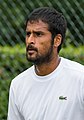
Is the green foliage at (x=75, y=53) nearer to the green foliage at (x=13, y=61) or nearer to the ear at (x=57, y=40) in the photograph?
the green foliage at (x=13, y=61)

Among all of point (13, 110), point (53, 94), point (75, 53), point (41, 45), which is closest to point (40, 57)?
point (41, 45)

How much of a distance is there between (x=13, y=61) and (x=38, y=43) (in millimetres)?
2082

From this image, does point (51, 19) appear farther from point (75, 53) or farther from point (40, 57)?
point (75, 53)

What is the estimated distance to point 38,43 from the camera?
540 cm

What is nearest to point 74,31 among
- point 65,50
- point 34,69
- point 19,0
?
point 65,50

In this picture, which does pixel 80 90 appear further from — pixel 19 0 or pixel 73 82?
pixel 19 0

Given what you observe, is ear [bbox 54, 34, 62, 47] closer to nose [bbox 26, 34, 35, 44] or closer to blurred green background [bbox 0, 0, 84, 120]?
nose [bbox 26, 34, 35, 44]

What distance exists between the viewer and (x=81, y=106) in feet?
17.4

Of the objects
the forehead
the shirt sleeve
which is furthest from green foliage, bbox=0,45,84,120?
the forehead

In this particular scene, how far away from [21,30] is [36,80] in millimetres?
2058

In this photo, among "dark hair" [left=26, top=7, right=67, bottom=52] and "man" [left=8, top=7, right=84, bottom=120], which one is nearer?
"man" [left=8, top=7, right=84, bottom=120]

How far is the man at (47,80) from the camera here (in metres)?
5.34

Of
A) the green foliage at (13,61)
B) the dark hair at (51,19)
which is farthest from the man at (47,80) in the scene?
the green foliage at (13,61)

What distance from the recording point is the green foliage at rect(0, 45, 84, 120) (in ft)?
24.2
